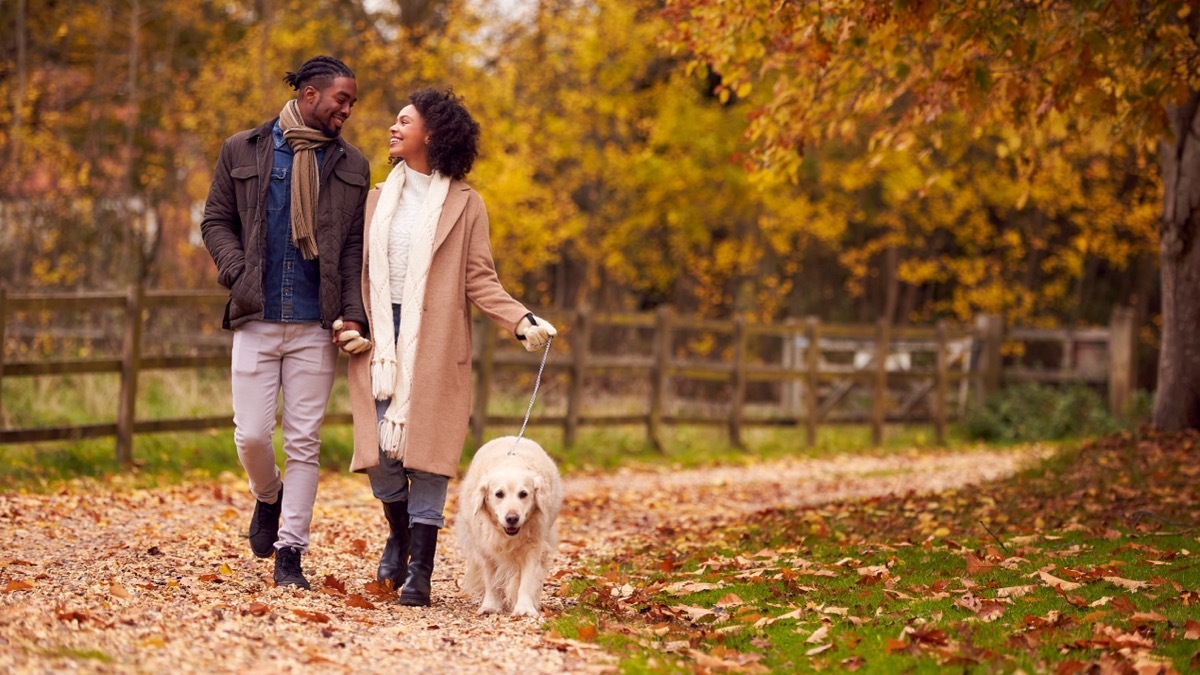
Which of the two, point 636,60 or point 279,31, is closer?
point 279,31

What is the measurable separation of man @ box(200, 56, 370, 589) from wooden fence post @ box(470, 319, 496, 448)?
6.70m

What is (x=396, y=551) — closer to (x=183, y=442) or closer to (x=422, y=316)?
(x=422, y=316)

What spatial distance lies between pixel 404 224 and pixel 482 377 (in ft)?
22.8

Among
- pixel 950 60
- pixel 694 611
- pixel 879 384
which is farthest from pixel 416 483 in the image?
pixel 879 384

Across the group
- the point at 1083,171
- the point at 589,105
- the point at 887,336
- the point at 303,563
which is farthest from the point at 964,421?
the point at 303,563

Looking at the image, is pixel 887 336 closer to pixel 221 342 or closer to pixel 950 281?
pixel 221 342

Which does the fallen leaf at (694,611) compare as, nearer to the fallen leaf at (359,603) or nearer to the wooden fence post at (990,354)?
the fallen leaf at (359,603)

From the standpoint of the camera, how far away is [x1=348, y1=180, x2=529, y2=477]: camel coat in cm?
560

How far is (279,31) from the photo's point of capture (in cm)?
1972

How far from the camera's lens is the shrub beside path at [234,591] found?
431 cm

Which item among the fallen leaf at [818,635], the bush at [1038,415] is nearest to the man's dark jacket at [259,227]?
the fallen leaf at [818,635]

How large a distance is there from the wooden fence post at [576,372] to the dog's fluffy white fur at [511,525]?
7.72 meters

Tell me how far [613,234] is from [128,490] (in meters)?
14.9

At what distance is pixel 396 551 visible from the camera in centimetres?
598
